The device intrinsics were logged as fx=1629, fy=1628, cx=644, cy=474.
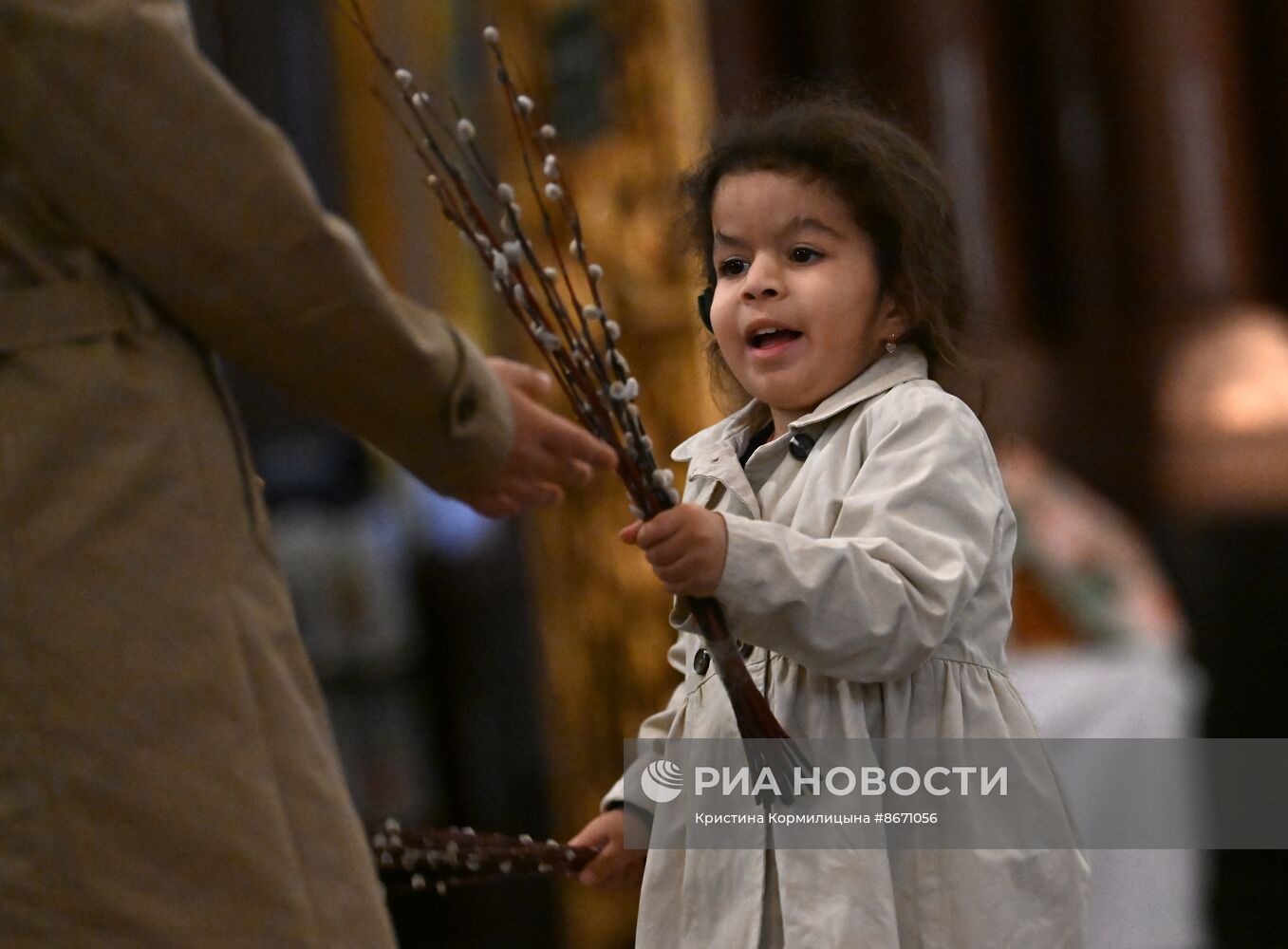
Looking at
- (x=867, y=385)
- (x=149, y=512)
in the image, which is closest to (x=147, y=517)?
(x=149, y=512)

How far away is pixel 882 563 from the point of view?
44.5 inches

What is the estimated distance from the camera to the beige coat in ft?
3.52

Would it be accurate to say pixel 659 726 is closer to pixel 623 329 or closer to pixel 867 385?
pixel 867 385

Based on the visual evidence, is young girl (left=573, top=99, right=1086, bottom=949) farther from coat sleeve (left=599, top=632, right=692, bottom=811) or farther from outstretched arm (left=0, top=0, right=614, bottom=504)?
outstretched arm (left=0, top=0, right=614, bottom=504)

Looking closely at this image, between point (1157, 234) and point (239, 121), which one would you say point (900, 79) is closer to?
point (1157, 234)

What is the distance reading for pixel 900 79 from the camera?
418 cm

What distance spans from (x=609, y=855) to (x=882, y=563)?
0.38 m

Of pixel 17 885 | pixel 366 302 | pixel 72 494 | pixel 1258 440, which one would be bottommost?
pixel 17 885

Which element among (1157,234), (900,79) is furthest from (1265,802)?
(900,79)

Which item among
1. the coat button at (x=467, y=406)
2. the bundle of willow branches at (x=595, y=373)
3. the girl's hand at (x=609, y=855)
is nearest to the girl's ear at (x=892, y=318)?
the bundle of willow branches at (x=595, y=373)

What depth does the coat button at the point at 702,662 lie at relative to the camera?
1.27 metres

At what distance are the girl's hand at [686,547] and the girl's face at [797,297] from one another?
189mm

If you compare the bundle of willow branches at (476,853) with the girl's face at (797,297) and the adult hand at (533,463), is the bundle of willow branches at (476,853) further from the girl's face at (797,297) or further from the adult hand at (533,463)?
the girl's face at (797,297)

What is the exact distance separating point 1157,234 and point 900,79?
76 cm
